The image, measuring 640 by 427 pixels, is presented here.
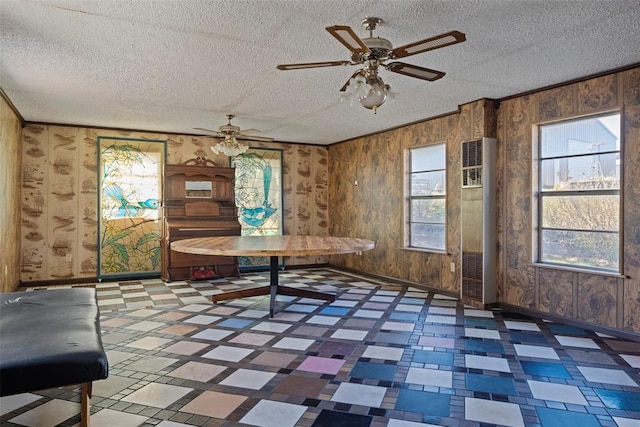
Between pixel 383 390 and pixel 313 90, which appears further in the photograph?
pixel 313 90

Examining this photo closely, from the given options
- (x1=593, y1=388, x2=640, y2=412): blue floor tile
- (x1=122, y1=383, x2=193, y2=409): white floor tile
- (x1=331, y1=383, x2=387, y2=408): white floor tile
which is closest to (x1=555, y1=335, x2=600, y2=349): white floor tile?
(x1=593, y1=388, x2=640, y2=412): blue floor tile

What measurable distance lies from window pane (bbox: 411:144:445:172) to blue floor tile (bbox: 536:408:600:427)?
147 inches

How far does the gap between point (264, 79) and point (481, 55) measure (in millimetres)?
1938

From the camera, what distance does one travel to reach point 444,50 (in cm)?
310

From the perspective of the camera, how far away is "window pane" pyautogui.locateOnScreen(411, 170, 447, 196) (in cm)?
553

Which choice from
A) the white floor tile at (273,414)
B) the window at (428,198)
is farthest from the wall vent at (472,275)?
the white floor tile at (273,414)

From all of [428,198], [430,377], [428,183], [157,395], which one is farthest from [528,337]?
[157,395]

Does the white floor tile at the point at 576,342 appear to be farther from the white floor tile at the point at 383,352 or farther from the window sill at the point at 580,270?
the white floor tile at the point at 383,352

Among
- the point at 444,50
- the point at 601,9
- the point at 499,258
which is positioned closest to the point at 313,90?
the point at 444,50

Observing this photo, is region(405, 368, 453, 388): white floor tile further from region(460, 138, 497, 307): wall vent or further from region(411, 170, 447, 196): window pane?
region(411, 170, 447, 196): window pane

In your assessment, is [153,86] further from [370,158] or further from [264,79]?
[370,158]

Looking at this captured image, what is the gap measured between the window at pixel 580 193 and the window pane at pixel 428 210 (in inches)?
56.7

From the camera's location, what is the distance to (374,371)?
2734mm

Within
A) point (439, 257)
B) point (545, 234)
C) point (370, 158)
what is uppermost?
Answer: point (370, 158)
